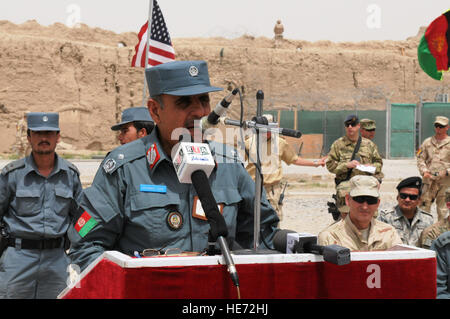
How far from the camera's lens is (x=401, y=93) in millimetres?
42469

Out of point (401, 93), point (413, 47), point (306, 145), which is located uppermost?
point (413, 47)

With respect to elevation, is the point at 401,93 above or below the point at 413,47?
below

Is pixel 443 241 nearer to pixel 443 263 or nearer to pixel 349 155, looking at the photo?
pixel 443 263

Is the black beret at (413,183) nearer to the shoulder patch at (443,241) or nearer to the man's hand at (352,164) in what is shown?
the man's hand at (352,164)

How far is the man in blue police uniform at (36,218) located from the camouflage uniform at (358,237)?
6.58 feet

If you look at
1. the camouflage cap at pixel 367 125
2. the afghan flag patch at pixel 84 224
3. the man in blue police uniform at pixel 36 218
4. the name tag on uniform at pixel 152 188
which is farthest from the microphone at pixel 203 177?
the camouflage cap at pixel 367 125

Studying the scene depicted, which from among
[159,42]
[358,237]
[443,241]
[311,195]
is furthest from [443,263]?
A: [311,195]

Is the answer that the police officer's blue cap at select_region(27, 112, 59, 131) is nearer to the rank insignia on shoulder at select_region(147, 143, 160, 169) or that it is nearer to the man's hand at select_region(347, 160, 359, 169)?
the rank insignia on shoulder at select_region(147, 143, 160, 169)

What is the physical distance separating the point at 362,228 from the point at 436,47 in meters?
6.64

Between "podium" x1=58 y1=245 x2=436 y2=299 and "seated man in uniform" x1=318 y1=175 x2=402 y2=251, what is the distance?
2211 mm

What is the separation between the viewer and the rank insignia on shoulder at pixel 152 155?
7.81ft

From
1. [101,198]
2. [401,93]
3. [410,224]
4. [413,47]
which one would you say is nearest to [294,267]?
[101,198]
